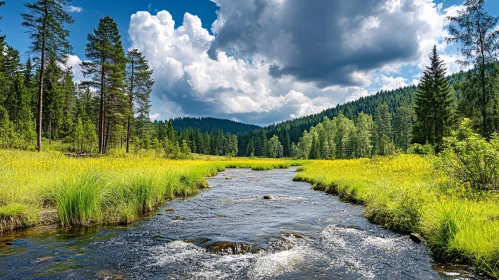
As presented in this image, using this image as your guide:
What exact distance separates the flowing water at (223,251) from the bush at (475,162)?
3.84 metres

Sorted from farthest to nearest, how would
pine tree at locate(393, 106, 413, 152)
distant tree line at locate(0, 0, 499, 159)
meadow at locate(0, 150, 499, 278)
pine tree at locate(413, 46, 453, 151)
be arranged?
pine tree at locate(393, 106, 413, 152) → pine tree at locate(413, 46, 453, 151) → distant tree line at locate(0, 0, 499, 159) → meadow at locate(0, 150, 499, 278)

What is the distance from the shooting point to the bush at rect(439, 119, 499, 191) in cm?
905

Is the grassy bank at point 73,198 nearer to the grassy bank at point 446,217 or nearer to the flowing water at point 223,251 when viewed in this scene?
the flowing water at point 223,251

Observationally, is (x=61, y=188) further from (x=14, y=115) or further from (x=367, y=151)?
(x=367, y=151)

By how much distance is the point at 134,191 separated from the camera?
37.9 feet

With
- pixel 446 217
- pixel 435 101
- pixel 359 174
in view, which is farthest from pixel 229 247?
pixel 435 101

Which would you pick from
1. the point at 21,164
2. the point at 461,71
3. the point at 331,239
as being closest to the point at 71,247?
the point at 331,239

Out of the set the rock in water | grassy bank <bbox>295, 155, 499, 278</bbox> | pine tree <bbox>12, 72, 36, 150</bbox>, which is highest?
pine tree <bbox>12, 72, 36, 150</bbox>

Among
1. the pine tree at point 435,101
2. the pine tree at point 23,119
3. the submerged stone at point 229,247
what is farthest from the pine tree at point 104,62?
the pine tree at point 435,101

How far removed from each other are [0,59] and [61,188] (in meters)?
55.6

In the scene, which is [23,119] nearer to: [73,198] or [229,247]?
[73,198]

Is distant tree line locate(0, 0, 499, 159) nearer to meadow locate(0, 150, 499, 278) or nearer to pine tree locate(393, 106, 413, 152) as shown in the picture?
meadow locate(0, 150, 499, 278)

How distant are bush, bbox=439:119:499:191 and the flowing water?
384cm

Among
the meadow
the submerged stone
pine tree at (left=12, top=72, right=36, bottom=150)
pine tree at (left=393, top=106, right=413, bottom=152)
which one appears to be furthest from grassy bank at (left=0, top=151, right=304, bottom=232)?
pine tree at (left=393, top=106, right=413, bottom=152)
